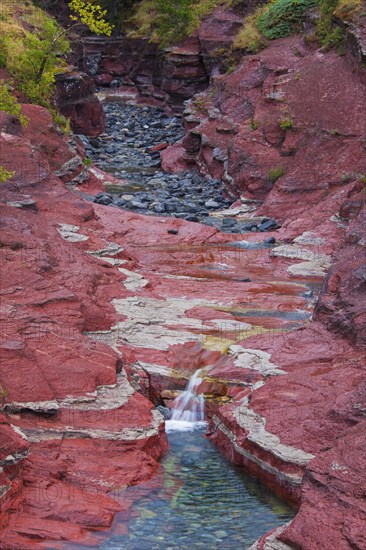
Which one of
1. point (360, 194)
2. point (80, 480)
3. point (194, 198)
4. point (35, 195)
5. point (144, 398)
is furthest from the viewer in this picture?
point (194, 198)

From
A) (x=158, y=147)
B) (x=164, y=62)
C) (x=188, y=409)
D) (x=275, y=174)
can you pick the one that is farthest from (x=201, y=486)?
(x=164, y=62)

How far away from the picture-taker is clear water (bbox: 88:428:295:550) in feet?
30.7

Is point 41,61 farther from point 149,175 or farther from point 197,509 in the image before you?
point 197,509

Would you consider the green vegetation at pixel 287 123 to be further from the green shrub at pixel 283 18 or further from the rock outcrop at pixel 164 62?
the rock outcrop at pixel 164 62

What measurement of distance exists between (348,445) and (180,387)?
4.45 meters

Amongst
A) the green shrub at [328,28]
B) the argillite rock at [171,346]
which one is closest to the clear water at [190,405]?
the argillite rock at [171,346]

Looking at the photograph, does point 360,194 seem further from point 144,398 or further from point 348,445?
point 348,445

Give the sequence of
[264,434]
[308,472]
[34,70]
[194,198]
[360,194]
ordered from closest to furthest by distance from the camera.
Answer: [308,472] < [264,434] < [360,194] < [194,198] < [34,70]

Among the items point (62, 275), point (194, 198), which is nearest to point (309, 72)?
point (194, 198)

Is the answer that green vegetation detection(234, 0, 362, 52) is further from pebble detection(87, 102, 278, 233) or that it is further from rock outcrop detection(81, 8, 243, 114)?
pebble detection(87, 102, 278, 233)

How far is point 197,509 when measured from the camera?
10.1 meters

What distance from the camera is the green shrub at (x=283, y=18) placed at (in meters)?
34.3

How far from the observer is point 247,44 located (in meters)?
35.3

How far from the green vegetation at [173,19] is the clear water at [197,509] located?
3252 cm
